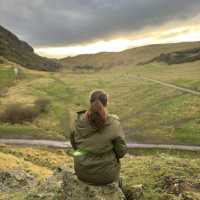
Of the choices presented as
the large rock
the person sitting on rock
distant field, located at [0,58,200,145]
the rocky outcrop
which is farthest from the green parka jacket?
distant field, located at [0,58,200,145]

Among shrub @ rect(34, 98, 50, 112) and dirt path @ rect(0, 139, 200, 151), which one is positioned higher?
shrub @ rect(34, 98, 50, 112)

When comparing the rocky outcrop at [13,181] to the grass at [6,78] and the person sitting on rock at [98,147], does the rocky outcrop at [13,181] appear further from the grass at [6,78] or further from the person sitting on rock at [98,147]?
the grass at [6,78]

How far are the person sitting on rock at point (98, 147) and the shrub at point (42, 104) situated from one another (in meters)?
75.3

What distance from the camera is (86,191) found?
11.5m

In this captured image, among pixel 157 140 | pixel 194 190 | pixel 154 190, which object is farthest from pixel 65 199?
pixel 157 140

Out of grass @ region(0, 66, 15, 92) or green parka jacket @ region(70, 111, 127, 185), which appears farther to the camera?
grass @ region(0, 66, 15, 92)

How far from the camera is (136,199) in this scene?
12.5m

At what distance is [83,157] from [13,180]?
795 centimetres

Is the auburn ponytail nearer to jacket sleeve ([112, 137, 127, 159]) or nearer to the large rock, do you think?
jacket sleeve ([112, 137, 127, 159])

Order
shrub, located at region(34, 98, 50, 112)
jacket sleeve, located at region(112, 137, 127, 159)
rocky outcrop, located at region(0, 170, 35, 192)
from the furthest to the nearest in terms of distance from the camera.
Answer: shrub, located at region(34, 98, 50, 112)
rocky outcrop, located at region(0, 170, 35, 192)
jacket sleeve, located at region(112, 137, 127, 159)

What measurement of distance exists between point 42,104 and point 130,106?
58.2 feet

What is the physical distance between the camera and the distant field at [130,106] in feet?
224

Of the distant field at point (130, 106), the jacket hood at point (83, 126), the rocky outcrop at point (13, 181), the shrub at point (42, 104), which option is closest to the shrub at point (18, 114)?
the shrub at point (42, 104)

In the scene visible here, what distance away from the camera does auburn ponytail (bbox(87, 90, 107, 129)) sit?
33.8 feet
